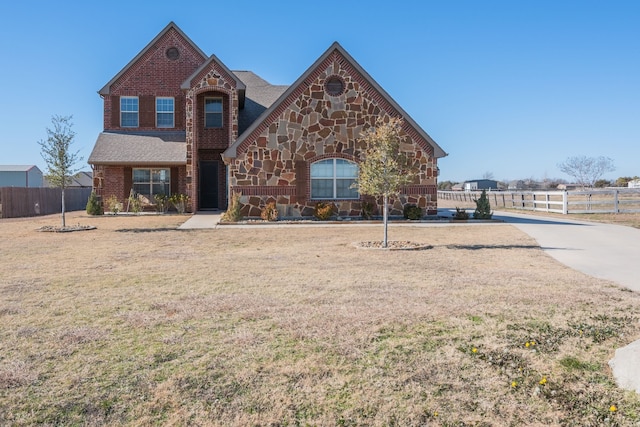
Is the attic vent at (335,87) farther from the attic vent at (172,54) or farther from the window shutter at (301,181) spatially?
the attic vent at (172,54)

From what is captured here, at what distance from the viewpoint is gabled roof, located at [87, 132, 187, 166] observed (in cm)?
2548

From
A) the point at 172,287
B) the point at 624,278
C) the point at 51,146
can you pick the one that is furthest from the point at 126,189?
the point at 624,278

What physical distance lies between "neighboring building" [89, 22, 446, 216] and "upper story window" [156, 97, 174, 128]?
2.3 inches

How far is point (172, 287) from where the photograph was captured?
7746 mm

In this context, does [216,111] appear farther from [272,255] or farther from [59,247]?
[272,255]

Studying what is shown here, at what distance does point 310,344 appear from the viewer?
505 cm

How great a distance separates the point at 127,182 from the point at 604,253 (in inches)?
922

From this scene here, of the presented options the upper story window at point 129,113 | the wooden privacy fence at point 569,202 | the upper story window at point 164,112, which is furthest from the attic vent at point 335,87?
the wooden privacy fence at point 569,202

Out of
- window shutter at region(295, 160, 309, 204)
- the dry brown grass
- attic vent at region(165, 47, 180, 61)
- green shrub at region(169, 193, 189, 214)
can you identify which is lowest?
the dry brown grass

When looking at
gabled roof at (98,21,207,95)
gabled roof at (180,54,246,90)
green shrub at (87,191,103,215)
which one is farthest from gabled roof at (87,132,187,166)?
gabled roof at (180,54,246,90)

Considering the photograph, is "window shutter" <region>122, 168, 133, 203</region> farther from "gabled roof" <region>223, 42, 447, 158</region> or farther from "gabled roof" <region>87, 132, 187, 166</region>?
"gabled roof" <region>223, 42, 447, 158</region>

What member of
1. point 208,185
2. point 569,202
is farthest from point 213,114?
point 569,202

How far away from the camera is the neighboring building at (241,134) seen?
20.7 m

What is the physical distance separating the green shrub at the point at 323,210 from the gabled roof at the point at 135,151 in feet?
29.1
